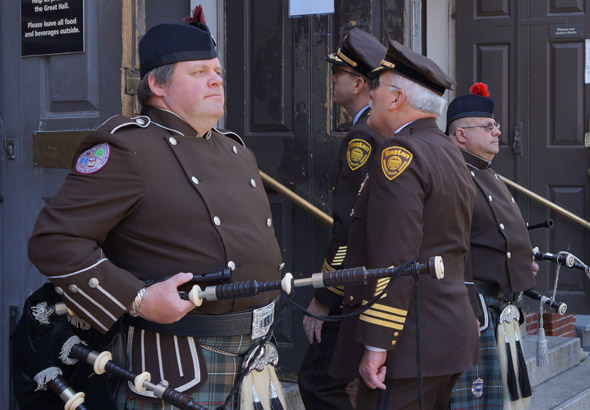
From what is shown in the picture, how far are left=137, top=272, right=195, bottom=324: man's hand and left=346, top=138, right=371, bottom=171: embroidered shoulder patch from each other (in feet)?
4.37

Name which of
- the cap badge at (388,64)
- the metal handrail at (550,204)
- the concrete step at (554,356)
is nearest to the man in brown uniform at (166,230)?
the cap badge at (388,64)

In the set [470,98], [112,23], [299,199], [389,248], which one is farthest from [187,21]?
[470,98]

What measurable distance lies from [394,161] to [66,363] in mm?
1268

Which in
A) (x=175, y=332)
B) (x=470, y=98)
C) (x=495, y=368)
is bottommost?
(x=495, y=368)

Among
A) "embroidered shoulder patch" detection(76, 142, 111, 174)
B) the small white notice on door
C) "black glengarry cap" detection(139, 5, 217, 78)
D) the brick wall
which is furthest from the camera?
the brick wall

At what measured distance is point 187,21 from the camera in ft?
9.05

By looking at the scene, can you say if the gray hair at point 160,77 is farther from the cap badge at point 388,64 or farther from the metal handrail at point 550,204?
the metal handrail at point 550,204

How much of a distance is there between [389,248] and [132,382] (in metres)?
0.94

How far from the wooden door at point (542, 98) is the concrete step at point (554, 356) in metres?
0.28

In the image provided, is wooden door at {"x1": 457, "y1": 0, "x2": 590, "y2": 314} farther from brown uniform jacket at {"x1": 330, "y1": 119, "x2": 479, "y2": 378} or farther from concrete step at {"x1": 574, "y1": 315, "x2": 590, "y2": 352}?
brown uniform jacket at {"x1": 330, "y1": 119, "x2": 479, "y2": 378}

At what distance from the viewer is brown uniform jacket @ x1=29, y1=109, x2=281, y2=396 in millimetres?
2258

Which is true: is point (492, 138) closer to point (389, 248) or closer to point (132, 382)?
point (389, 248)

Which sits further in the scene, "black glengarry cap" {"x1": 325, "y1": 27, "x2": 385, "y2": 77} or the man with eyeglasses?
the man with eyeglasses

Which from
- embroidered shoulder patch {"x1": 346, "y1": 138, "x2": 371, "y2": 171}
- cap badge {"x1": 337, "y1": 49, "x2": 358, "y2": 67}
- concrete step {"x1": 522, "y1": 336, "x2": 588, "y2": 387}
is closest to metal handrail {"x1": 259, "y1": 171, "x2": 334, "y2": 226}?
embroidered shoulder patch {"x1": 346, "y1": 138, "x2": 371, "y2": 171}
